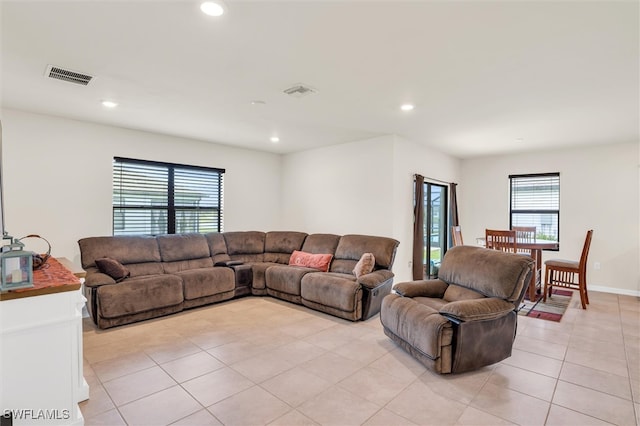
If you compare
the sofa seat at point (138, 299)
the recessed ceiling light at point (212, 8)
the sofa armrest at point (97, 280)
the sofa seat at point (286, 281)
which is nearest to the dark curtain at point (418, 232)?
the sofa seat at point (286, 281)

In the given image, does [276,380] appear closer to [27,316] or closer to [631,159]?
[27,316]

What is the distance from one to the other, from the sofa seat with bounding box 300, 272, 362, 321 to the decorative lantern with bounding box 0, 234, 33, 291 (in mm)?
2925

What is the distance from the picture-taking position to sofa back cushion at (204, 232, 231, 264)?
17.2 ft

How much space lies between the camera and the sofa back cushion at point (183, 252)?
186 inches

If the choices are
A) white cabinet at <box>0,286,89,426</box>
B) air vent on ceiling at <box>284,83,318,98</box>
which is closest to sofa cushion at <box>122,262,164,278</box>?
white cabinet at <box>0,286,89,426</box>

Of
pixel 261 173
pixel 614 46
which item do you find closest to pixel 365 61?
pixel 614 46

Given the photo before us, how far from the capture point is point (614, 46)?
2.30 m

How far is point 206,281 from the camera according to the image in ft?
14.6

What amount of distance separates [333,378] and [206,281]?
2475 millimetres

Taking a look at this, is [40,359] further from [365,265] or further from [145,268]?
[365,265]

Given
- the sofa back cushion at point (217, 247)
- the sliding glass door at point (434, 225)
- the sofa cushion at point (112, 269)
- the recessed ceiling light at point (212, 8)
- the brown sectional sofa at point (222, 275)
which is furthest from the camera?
the sliding glass door at point (434, 225)

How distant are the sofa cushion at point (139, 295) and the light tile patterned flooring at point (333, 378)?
22cm

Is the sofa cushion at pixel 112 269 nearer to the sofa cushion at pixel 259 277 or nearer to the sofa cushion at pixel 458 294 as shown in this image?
the sofa cushion at pixel 259 277

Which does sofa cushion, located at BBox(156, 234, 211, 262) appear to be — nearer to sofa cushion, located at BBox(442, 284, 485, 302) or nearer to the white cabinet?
the white cabinet
